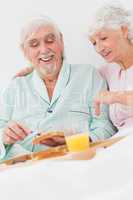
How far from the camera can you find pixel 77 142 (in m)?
1.57

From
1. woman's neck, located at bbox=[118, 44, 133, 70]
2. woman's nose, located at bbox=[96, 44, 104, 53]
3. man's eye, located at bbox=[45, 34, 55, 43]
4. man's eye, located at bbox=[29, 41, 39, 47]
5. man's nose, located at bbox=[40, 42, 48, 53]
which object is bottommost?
woman's neck, located at bbox=[118, 44, 133, 70]

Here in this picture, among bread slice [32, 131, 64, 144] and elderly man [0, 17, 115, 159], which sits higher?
elderly man [0, 17, 115, 159]

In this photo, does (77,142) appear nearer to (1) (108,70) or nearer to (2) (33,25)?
(1) (108,70)

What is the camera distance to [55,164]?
1279mm

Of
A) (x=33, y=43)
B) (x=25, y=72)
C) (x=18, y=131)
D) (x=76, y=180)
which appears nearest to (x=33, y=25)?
(x=33, y=43)

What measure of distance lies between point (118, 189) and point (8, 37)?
3.57ft

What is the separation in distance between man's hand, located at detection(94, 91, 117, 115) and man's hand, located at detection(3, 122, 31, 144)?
0.96 ft

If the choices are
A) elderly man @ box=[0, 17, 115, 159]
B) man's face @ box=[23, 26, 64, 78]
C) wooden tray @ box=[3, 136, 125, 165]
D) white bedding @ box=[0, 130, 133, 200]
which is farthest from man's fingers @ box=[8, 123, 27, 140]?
white bedding @ box=[0, 130, 133, 200]

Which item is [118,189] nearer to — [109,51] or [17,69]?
[109,51]

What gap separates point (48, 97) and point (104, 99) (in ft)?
0.85

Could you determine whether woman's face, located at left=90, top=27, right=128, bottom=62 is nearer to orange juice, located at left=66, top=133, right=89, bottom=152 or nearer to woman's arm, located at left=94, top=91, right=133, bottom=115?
woman's arm, located at left=94, top=91, right=133, bottom=115

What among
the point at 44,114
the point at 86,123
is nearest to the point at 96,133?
the point at 86,123

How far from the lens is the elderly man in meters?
1.71

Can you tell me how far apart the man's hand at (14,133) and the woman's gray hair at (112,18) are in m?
0.46
